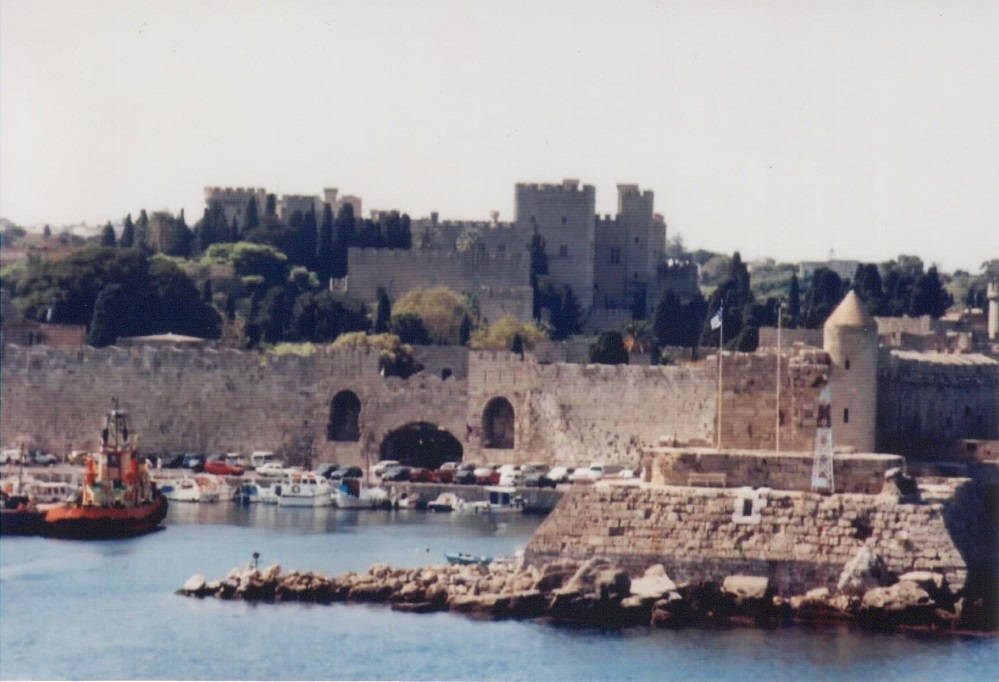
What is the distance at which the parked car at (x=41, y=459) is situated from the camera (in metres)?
45.4

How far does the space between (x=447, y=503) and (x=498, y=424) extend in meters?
5.67

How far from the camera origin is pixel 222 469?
146 ft

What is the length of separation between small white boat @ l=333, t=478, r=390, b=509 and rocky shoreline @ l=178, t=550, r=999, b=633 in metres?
11.9

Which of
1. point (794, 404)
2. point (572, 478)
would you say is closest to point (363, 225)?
point (572, 478)

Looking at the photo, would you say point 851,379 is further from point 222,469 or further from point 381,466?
point 222,469

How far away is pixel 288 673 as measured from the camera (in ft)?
87.4

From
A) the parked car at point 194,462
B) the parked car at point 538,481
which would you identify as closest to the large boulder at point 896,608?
the parked car at point 538,481

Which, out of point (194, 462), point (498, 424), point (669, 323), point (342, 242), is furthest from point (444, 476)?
point (342, 242)

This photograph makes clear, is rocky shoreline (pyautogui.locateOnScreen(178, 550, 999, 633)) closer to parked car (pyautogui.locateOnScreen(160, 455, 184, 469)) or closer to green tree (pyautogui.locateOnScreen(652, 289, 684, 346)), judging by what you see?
parked car (pyautogui.locateOnScreen(160, 455, 184, 469))

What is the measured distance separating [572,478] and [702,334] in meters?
10.4

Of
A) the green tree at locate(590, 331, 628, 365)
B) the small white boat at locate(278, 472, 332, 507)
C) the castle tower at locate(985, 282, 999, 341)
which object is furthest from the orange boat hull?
the castle tower at locate(985, 282, 999, 341)

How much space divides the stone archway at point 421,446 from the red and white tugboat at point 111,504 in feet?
23.7

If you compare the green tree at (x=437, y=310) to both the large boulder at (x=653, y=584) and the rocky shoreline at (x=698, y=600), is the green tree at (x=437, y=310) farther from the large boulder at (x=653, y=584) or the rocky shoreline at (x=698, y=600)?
the large boulder at (x=653, y=584)

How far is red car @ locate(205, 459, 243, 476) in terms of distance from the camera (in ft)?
145
